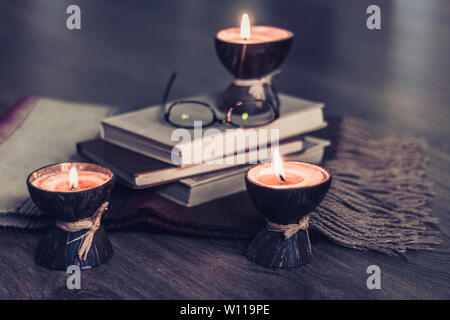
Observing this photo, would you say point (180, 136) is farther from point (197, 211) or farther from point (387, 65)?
point (387, 65)

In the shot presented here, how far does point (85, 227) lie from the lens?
734mm

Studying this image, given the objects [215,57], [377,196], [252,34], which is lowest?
[377,196]

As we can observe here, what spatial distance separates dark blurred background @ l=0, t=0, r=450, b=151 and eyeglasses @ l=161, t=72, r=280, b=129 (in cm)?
34

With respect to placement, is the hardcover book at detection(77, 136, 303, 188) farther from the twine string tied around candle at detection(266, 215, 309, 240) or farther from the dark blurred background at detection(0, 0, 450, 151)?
the dark blurred background at detection(0, 0, 450, 151)

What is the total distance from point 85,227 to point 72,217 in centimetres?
2

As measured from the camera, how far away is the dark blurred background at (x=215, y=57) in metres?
1.38

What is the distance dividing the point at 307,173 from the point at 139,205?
22 cm

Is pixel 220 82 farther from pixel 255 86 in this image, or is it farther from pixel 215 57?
pixel 255 86

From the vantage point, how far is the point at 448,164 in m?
1.04

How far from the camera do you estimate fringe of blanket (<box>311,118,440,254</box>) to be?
2.58ft

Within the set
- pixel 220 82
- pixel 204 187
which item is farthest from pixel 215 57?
pixel 204 187

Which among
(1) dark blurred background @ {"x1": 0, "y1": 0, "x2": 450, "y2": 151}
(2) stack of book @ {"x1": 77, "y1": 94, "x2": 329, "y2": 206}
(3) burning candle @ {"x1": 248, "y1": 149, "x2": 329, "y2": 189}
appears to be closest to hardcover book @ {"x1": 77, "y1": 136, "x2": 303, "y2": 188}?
(2) stack of book @ {"x1": 77, "y1": 94, "x2": 329, "y2": 206}

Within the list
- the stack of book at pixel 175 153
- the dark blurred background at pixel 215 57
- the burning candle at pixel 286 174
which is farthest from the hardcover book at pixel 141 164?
the dark blurred background at pixel 215 57
